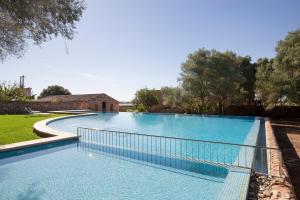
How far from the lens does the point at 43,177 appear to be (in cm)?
651

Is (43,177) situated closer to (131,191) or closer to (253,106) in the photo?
(131,191)

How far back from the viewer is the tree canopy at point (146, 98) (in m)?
36.3

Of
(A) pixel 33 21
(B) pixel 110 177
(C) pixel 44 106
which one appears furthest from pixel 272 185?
(C) pixel 44 106

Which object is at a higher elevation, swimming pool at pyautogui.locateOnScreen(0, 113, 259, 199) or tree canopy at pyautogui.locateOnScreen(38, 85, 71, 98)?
tree canopy at pyautogui.locateOnScreen(38, 85, 71, 98)

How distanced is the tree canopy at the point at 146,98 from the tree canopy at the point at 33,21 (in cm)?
2776

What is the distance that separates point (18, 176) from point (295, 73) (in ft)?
64.2

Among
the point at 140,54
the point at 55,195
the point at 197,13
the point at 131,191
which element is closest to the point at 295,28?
the point at 197,13

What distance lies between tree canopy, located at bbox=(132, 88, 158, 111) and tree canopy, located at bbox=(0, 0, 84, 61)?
91.1ft

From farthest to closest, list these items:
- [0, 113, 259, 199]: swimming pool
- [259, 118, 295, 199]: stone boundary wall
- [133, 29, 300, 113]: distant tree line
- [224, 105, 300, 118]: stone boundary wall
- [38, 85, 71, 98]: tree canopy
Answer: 1. [38, 85, 71, 98]: tree canopy
2. [133, 29, 300, 113]: distant tree line
3. [224, 105, 300, 118]: stone boundary wall
4. [0, 113, 259, 199]: swimming pool
5. [259, 118, 295, 199]: stone boundary wall

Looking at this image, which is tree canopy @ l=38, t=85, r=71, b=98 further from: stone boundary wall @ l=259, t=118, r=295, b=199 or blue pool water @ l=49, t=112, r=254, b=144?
stone boundary wall @ l=259, t=118, r=295, b=199

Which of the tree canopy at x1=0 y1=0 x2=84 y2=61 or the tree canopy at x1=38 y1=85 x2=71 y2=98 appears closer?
the tree canopy at x1=0 y1=0 x2=84 y2=61

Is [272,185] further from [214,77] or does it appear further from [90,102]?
[90,102]

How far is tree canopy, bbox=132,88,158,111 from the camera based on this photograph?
36281 millimetres

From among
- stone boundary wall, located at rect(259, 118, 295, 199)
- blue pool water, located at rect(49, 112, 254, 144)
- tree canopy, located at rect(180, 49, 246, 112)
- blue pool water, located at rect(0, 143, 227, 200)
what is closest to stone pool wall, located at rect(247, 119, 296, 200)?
stone boundary wall, located at rect(259, 118, 295, 199)
